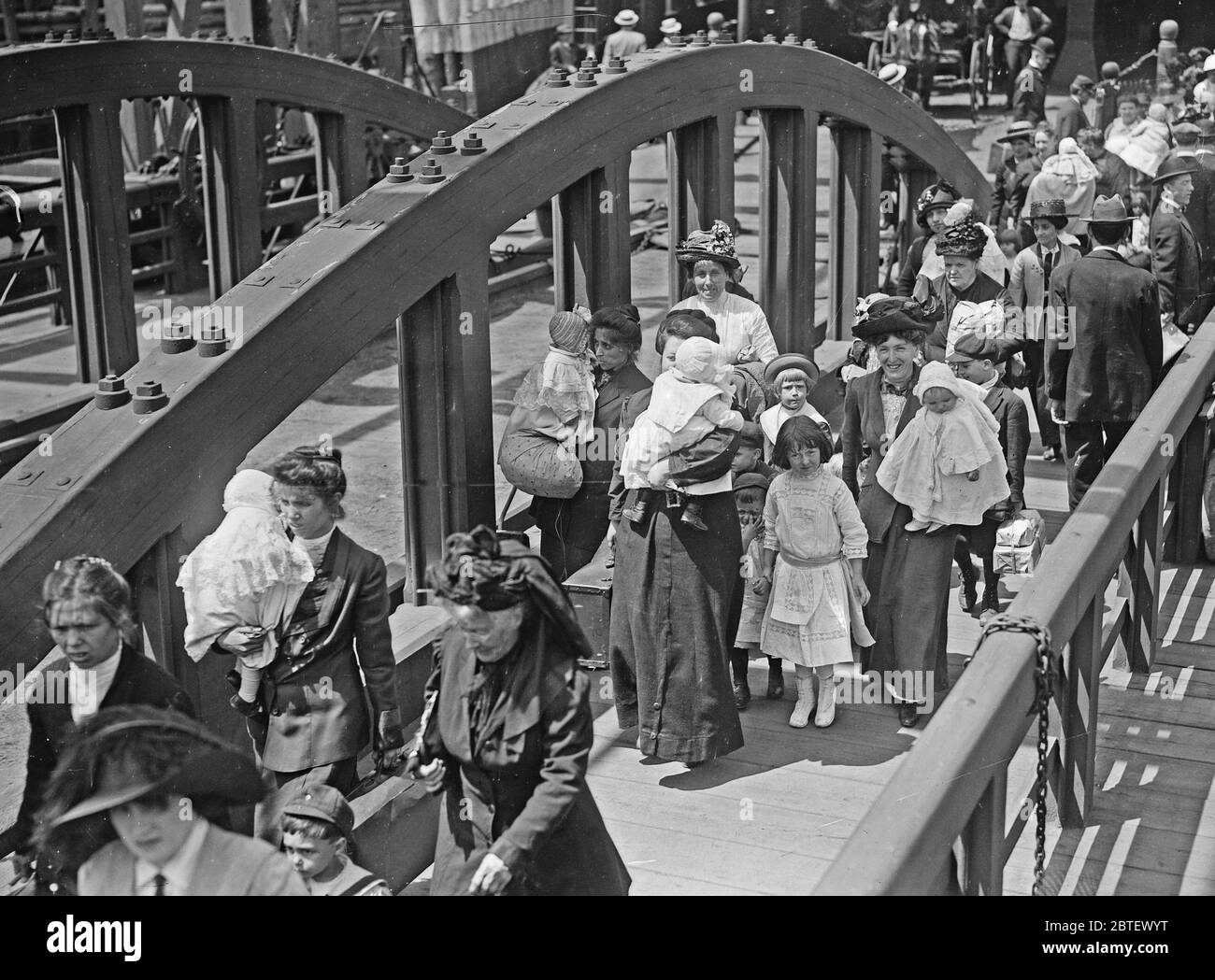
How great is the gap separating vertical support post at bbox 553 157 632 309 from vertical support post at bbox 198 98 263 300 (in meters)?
3.71

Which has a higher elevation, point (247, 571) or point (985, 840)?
point (247, 571)

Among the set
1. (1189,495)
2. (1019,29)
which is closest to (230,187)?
(1189,495)

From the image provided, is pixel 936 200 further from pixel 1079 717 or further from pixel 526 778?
pixel 526 778

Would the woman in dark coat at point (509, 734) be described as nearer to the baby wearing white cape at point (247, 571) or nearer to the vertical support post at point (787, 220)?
the baby wearing white cape at point (247, 571)

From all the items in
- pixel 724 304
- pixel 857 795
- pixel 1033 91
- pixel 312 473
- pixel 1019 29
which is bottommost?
pixel 857 795

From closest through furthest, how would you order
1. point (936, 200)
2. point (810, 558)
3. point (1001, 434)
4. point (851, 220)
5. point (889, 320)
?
point (810, 558) < point (889, 320) < point (1001, 434) < point (936, 200) < point (851, 220)

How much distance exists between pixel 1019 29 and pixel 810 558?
665 inches

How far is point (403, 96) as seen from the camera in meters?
12.3

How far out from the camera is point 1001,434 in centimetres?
744

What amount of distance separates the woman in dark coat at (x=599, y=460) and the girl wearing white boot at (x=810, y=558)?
0.83 meters

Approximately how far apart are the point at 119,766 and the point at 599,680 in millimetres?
3715

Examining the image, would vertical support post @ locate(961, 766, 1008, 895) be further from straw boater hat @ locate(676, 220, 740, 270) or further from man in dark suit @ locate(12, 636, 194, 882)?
straw boater hat @ locate(676, 220, 740, 270)
